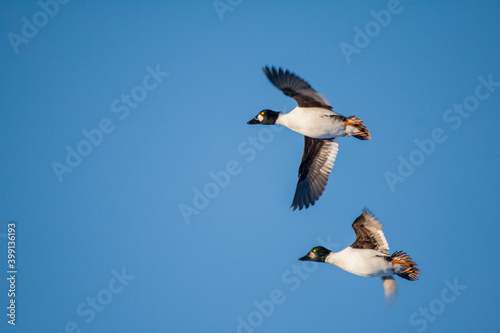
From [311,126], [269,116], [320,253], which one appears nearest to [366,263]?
[320,253]

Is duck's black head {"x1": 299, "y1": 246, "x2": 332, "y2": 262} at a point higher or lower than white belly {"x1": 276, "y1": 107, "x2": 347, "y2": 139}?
lower

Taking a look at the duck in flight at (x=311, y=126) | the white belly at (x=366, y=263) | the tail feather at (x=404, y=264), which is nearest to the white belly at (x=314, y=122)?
the duck in flight at (x=311, y=126)

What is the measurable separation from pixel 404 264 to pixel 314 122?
400 centimetres

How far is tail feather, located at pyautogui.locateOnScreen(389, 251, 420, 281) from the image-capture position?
43.5 feet

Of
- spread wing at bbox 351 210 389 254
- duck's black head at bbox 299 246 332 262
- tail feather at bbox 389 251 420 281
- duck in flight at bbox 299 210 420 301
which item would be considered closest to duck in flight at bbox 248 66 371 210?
duck's black head at bbox 299 246 332 262

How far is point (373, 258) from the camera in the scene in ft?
44.1

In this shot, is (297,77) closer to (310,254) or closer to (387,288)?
(310,254)

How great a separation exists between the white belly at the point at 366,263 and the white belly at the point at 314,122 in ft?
9.84

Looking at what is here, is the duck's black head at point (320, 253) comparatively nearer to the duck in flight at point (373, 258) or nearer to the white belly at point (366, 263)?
the duck in flight at point (373, 258)

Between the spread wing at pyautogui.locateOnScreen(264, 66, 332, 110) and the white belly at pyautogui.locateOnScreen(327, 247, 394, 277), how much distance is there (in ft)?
11.8

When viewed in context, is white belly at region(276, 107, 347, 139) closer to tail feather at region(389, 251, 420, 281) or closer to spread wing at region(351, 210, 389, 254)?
spread wing at region(351, 210, 389, 254)

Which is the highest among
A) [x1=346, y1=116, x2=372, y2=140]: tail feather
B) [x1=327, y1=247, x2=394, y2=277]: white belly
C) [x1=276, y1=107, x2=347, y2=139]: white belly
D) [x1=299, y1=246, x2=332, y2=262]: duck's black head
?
[x1=276, y1=107, x2=347, y2=139]: white belly

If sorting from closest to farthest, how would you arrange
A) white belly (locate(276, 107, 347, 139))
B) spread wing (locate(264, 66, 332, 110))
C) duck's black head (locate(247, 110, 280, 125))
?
spread wing (locate(264, 66, 332, 110)) < white belly (locate(276, 107, 347, 139)) < duck's black head (locate(247, 110, 280, 125))

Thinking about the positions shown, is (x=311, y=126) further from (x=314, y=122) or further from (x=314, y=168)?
(x=314, y=168)
